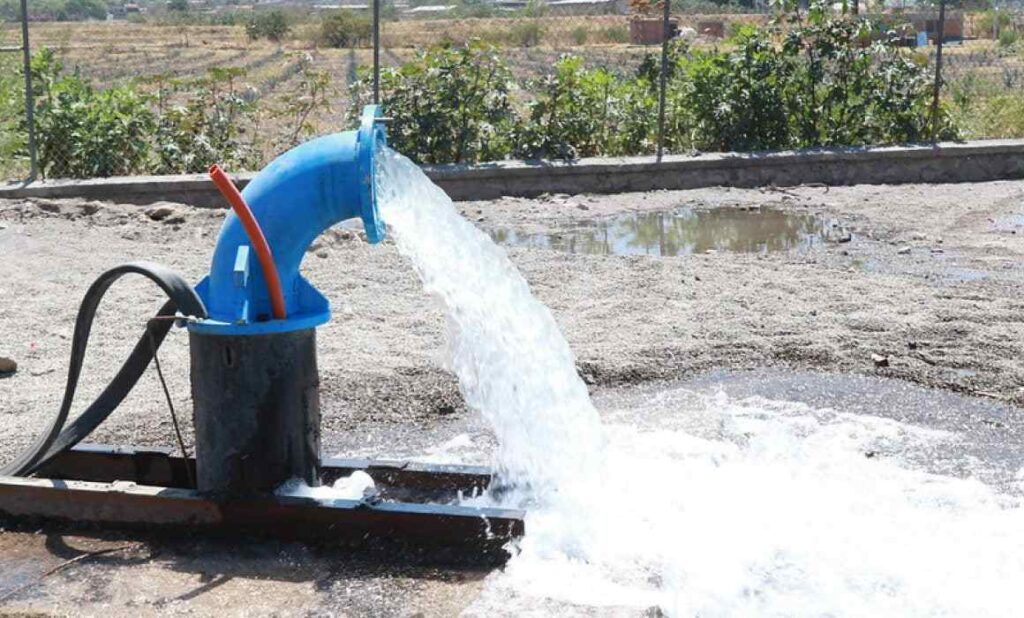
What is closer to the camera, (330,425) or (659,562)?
(659,562)

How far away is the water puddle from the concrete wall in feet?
2.98

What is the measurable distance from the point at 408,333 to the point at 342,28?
20.4 m

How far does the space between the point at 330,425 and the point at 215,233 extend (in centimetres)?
377

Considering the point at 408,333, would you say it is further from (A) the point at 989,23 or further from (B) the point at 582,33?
(A) the point at 989,23

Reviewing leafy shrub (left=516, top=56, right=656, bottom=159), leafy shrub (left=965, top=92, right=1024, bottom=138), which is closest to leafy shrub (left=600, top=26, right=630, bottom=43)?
leafy shrub (left=965, top=92, right=1024, bottom=138)

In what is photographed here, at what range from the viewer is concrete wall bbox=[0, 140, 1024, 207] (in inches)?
412

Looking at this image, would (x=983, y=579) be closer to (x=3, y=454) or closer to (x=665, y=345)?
(x=665, y=345)

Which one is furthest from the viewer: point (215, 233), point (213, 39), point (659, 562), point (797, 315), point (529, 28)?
point (213, 39)

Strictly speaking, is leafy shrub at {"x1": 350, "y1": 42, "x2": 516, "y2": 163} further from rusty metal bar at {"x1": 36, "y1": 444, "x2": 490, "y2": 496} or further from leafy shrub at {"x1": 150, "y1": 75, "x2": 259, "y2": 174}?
rusty metal bar at {"x1": 36, "y1": 444, "x2": 490, "y2": 496}

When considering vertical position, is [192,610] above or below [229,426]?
below

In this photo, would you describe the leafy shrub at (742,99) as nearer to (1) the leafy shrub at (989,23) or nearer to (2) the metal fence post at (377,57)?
(2) the metal fence post at (377,57)

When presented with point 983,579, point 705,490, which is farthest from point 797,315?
point 983,579

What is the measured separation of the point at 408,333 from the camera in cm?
706

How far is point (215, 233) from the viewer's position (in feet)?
30.7
